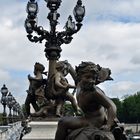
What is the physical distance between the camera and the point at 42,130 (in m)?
15.6

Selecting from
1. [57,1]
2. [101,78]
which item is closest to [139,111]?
[57,1]

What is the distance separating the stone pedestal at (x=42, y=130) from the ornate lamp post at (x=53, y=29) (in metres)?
2.32

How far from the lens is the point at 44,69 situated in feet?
55.3

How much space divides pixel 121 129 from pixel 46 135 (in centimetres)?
1073

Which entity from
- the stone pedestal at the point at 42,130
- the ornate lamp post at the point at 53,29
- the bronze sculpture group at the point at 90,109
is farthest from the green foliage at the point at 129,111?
the bronze sculpture group at the point at 90,109

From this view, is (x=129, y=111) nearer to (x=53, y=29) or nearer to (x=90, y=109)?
(x=53, y=29)

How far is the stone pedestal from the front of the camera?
50.0ft

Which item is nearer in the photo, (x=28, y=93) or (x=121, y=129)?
(x=121, y=129)

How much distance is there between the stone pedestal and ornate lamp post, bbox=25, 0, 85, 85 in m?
2.32

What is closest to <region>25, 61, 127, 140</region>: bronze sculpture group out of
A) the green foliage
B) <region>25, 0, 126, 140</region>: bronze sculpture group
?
<region>25, 0, 126, 140</region>: bronze sculpture group

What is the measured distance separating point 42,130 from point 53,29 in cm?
391

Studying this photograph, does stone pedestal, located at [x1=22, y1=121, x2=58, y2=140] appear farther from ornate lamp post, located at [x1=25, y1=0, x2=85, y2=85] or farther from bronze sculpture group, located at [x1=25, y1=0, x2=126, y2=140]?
ornate lamp post, located at [x1=25, y1=0, x2=85, y2=85]

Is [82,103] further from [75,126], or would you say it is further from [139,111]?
[139,111]

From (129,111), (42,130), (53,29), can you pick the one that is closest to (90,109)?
(42,130)
